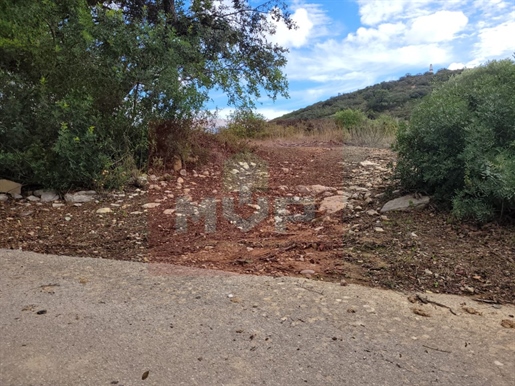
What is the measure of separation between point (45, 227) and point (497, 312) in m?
4.51

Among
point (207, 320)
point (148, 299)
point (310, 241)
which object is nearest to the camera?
point (207, 320)

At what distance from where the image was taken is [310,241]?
4.07m

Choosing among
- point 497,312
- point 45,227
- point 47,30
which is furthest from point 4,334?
point 47,30

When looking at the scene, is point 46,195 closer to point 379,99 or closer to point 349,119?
point 349,119

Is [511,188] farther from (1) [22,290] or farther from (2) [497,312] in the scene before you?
(1) [22,290]

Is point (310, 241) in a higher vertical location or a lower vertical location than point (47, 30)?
lower

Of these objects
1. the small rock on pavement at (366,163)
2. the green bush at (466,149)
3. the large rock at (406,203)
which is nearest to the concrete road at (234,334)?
the green bush at (466,149)

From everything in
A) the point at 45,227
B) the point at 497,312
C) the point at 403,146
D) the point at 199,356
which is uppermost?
the point at 403,146

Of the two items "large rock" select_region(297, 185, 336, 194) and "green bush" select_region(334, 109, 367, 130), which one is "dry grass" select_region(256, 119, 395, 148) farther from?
"large rock" select_region(297, 185, 336, 194)

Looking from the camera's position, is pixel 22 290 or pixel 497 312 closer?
pixel 497 312

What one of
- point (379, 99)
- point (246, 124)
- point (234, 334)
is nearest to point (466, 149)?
point (234, 334)

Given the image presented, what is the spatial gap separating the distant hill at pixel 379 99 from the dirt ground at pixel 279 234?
49.1 ft

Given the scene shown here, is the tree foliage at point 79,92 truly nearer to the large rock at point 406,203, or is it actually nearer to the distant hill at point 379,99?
the large rock at point 406,203

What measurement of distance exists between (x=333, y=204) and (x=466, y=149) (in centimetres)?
172
